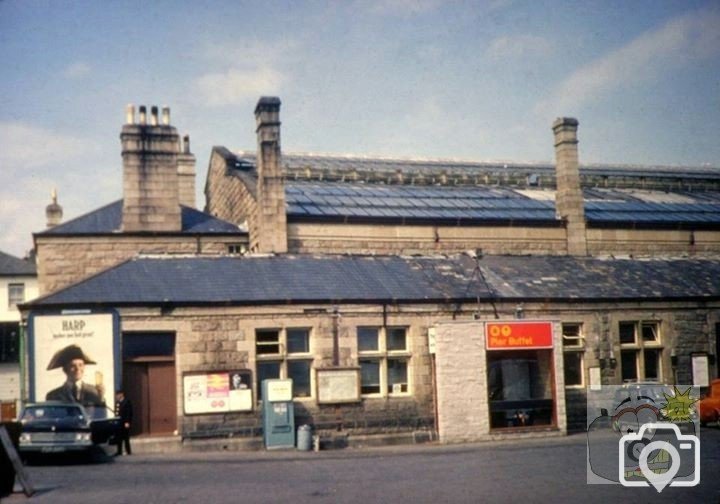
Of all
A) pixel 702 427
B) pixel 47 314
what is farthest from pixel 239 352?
pixel 702 427

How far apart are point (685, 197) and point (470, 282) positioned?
19.2 meters

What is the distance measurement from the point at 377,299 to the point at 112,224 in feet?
37.7

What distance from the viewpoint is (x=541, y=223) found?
3281 cm

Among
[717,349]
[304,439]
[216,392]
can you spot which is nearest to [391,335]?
[304,439]

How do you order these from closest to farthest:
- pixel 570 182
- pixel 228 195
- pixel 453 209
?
pixel 570 182
pixel 453 209
pixel 228 195

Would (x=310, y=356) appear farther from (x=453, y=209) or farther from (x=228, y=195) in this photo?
(x=228, y=195)

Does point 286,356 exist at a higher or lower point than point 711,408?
higher

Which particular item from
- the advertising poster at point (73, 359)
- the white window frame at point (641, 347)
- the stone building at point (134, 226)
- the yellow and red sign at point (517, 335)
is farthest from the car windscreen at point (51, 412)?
the white window frame at point (641, 347)

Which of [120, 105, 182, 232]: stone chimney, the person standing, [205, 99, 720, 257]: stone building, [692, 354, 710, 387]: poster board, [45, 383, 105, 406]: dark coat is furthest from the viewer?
[205, 99, 720, 257]: stone building

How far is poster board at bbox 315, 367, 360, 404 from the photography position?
23.4m

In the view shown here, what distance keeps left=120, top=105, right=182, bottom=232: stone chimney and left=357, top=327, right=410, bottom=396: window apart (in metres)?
9.40

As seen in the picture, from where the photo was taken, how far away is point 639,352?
26.6 metres

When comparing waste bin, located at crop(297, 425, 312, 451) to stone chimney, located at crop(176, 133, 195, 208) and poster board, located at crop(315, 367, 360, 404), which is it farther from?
stone chimney, located at crop(176, 133, 195, 208)

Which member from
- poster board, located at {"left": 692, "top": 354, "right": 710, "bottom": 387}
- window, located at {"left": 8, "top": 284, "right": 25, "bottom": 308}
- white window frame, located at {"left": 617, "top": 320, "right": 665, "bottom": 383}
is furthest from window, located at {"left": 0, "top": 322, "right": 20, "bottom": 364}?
poster board, located at {"left": 692, "top": 354, "right": 710, "bottom": 387}
